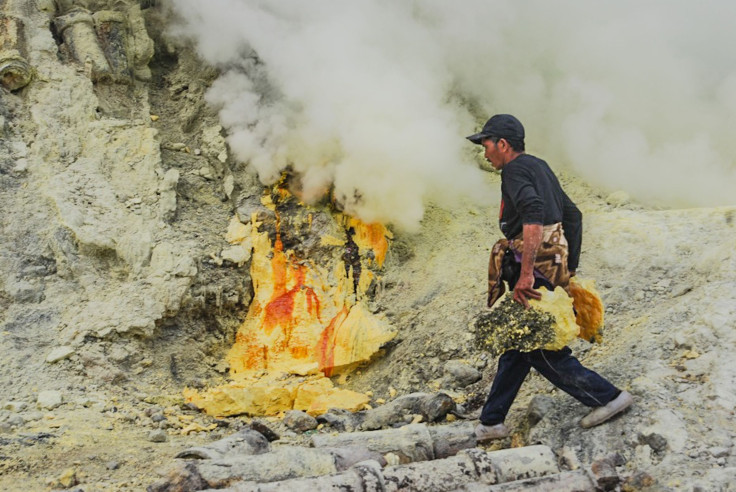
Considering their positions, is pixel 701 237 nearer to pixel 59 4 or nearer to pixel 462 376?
pixel 462 376

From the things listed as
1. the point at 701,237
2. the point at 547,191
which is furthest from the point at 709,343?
the point at 701,237

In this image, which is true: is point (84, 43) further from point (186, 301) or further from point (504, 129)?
point (504, 129)

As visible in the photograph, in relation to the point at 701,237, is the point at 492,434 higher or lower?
lower

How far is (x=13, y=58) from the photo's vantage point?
20.8 feet

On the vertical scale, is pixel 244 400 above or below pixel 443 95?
below

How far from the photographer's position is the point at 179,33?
24.6 feet

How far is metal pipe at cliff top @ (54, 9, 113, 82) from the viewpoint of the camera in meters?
6.80

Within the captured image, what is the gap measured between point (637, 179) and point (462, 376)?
292 centimetres

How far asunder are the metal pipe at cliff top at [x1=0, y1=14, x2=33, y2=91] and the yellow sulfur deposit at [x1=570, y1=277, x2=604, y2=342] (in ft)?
17.8

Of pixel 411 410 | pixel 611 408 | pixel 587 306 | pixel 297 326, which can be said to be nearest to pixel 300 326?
pixel 297 326

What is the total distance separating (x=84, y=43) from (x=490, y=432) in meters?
5.71

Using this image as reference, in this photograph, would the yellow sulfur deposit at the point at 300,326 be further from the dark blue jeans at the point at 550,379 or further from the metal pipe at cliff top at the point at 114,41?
the metal pipe at cliff top at the point at 114,41

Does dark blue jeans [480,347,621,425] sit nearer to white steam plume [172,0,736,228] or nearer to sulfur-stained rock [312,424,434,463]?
sulfur-stained rock [312,424,434,463]

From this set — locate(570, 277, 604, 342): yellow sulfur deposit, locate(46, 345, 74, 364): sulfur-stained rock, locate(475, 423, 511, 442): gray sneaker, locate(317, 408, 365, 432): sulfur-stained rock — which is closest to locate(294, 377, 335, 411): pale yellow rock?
locate(317, 408, 365, 432): sulfur-stained rock
